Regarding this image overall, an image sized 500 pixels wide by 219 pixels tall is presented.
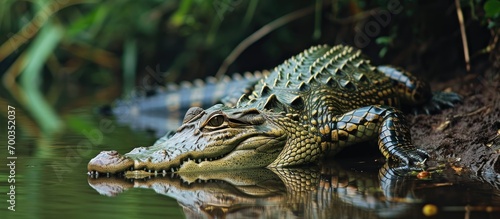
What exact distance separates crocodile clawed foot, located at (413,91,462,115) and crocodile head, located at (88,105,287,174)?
192cm

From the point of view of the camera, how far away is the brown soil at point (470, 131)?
483 cm

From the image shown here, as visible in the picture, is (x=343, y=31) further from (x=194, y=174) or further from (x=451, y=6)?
(x=194, y=174)

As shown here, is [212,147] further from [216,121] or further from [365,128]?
[365,128]

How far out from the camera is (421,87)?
6.76 m

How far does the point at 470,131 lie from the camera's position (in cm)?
557

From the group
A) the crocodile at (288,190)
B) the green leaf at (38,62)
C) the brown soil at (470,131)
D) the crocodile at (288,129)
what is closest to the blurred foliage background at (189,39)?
the green leaf at (38,62)

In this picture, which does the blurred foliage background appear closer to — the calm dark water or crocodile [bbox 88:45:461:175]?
crocodile [bbox 88:45:461:175]

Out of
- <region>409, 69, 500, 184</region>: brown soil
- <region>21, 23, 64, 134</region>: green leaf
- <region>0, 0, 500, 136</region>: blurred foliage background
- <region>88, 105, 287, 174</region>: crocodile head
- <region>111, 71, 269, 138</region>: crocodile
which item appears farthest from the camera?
<region>21, 23, 64, 134</region>: green leaf

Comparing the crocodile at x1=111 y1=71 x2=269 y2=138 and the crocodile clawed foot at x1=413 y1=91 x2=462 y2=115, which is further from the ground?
the crocodile at x1=111 y1=71 x2=269 y2=138

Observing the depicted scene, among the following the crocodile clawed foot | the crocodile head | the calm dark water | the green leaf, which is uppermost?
the green leaf

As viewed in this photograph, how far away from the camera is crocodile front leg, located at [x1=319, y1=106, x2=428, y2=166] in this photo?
5375 millimetres

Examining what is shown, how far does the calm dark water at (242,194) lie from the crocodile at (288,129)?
0.16 meters

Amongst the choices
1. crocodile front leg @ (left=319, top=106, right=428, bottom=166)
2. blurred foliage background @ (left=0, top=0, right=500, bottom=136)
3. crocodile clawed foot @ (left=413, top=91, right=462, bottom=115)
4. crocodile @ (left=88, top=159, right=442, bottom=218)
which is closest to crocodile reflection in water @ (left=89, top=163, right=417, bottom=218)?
crocodile @ (left=88, top=159, right=442, bottom=218)

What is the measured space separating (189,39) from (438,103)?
22.8 ft
